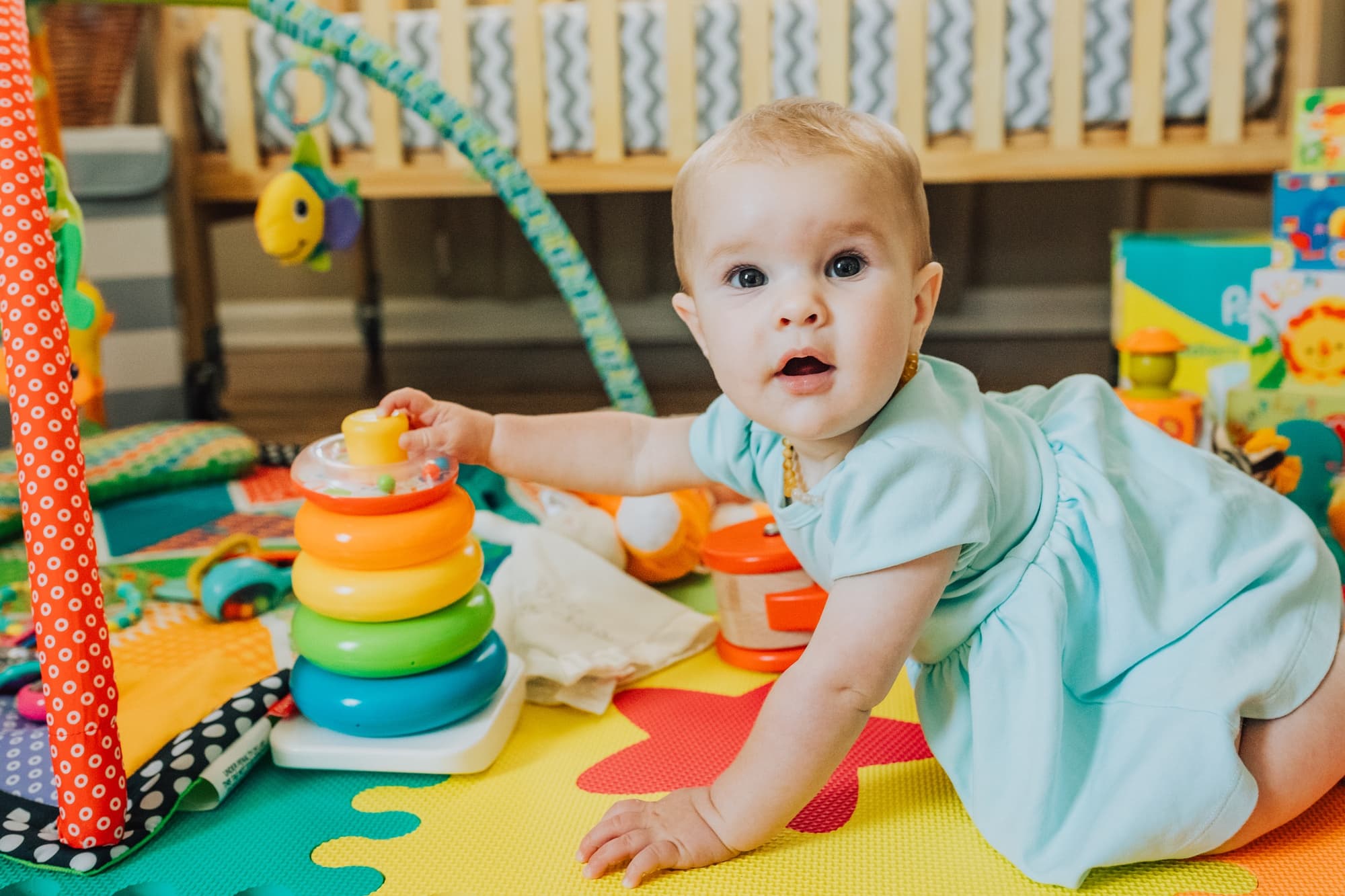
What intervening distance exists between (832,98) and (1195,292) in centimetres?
63

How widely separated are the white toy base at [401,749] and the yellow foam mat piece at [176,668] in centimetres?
8

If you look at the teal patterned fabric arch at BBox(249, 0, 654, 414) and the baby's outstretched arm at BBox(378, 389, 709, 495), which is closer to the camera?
the baby's outstretched arm at BBox(378, 389, 709, 495)

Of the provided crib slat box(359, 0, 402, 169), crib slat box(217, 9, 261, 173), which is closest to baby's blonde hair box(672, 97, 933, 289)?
crib slat box(359, 0, 402, 169)

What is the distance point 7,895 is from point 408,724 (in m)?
0.26

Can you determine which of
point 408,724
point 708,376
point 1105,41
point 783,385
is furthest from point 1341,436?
point 708,376

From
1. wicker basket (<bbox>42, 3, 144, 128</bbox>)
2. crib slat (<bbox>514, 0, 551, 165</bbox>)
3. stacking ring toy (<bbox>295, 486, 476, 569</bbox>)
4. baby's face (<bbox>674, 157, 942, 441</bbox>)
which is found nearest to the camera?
baby's face (<bbox>674, 157, 942, 441</bbox>)

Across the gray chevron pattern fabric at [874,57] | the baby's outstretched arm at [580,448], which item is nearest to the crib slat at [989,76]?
the gray chevron pattern fabric at [874,57]

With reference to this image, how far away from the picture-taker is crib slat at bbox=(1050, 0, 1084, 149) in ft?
5.67

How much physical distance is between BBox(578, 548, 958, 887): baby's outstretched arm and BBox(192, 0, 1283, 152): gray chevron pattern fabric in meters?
1.32

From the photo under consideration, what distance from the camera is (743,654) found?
Result: 0.98 meters

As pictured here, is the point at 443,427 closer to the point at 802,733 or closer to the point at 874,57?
the point at 802,733

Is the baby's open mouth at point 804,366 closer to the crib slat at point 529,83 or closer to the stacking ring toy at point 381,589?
the stacking ring toy at point 381,589

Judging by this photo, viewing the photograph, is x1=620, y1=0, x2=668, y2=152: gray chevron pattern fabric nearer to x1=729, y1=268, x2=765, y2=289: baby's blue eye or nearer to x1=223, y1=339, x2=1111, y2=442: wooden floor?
x1=223, y1=339, x2=1111, y2=442: wooden floor

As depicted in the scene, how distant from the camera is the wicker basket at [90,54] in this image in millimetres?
2039
